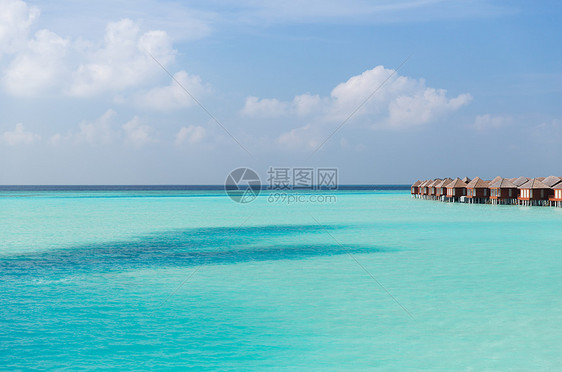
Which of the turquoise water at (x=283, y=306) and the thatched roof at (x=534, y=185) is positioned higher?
the thatched roof at (x=534, y=185)

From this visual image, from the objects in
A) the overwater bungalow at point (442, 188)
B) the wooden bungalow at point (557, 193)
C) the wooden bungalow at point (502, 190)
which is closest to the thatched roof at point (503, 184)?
the wooden bungalow at point (502, 190)

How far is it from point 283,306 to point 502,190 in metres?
36.3

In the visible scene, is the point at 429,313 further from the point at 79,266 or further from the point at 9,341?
the point at 79,266

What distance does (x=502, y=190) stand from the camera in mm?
40750

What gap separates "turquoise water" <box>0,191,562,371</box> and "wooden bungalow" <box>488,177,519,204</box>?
25803mm

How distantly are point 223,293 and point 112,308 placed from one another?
6.18ft

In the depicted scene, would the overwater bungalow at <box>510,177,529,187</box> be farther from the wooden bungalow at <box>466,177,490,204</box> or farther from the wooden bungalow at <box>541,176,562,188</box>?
the wooden bungalow at <box>466,177,490,204</box>

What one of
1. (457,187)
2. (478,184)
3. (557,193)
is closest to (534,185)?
(557,193)

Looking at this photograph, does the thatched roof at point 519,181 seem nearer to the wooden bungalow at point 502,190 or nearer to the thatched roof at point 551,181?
the wooden bungalow at point 502,190

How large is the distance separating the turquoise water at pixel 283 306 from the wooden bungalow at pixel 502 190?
25803mm

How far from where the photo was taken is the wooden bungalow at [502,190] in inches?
1585

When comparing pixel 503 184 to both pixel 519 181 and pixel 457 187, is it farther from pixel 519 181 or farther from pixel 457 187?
pixel 457 187

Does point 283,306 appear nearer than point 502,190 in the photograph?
Yes

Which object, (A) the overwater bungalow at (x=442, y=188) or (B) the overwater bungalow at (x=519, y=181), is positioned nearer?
(B) the overwater bungalow at (x=519, y=181)
